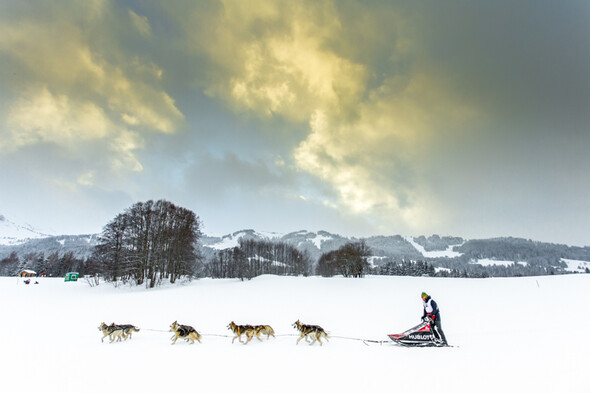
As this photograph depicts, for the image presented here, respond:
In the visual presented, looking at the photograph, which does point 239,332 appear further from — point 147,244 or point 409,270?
point 409,270

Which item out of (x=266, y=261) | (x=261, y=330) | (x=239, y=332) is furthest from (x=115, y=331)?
(x=266, y=261)

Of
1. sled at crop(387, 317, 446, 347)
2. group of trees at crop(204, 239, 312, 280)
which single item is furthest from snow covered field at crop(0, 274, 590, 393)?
group of trees at crop(204, 239, 312, 280)

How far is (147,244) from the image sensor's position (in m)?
33.2

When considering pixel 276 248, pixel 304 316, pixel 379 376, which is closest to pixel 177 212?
pixel 304 316

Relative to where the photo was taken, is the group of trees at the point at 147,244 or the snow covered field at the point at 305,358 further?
the group of trees at the point at 147,244

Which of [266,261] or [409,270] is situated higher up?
[266,261]

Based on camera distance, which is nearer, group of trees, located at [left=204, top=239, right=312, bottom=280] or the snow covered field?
the snow covered field

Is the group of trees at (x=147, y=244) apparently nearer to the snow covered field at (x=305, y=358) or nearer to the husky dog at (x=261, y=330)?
the snow covered field at (x=305, y=358)

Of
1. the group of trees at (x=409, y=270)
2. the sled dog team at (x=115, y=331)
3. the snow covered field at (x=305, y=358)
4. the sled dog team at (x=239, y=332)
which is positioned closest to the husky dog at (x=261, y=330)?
the sled dog team at (x=239, y=332)

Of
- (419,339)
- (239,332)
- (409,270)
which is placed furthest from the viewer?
(409,270)

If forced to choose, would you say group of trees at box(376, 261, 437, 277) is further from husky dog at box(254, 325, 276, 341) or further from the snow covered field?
husky dog at box(254, 325, 276, 341)

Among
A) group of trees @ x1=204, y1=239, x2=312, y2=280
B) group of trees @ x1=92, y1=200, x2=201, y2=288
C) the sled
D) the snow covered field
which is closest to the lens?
the snow covered field

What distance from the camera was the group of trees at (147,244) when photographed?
3244 centimetres

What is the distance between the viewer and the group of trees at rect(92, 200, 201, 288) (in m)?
32.4
